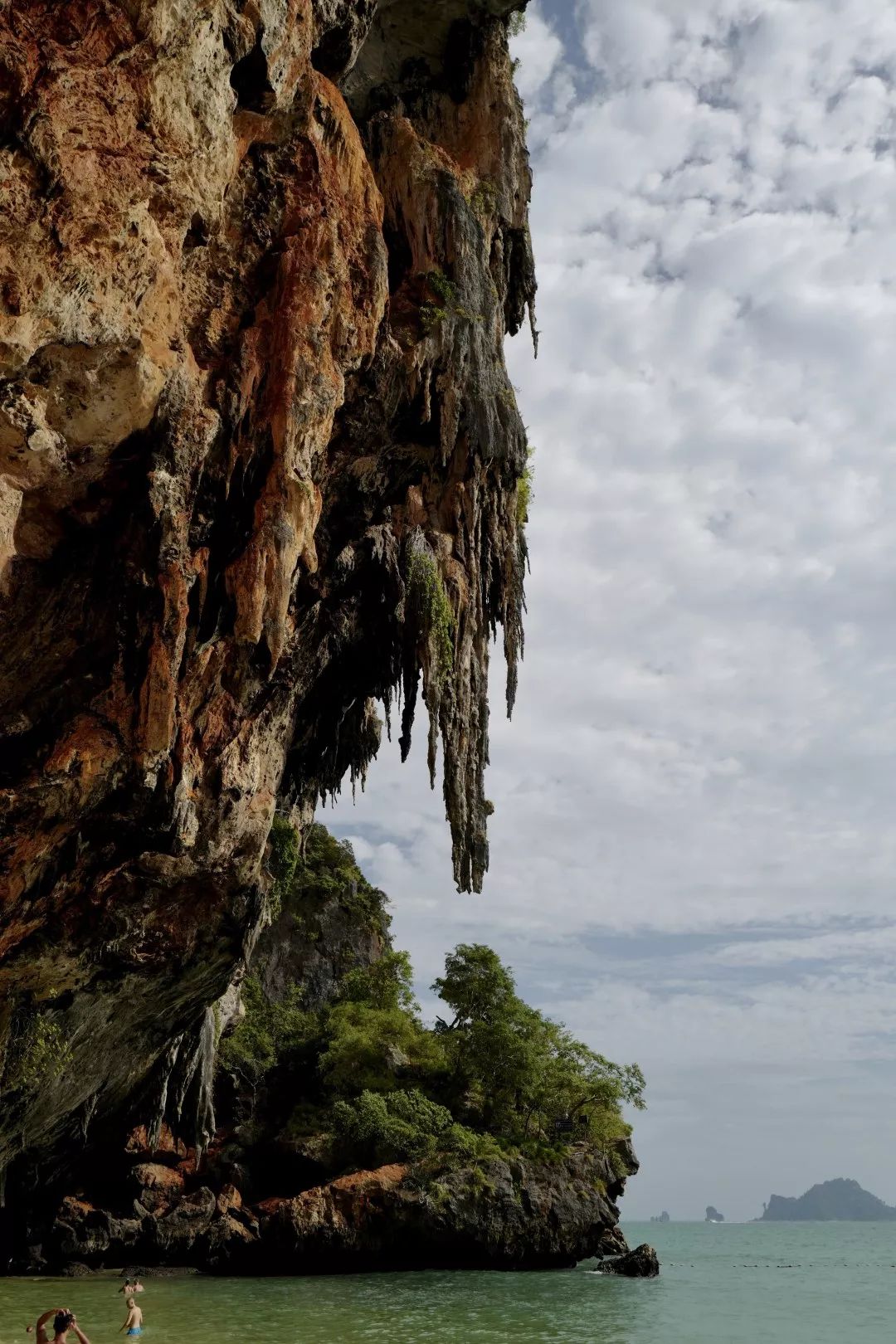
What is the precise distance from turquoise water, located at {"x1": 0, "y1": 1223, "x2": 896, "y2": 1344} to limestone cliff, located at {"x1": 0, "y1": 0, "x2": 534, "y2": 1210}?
3.88m

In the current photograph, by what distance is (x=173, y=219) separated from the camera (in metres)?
11.5

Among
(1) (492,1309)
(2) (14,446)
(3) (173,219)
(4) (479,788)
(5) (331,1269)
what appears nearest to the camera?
(2) (14,446)

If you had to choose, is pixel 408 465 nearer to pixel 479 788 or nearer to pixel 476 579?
pixel 476 579

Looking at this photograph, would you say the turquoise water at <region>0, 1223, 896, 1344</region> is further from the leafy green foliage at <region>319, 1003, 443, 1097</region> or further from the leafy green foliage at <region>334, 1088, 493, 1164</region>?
the leafy green foliage at <region>319, 1003, 443, 1097</region>

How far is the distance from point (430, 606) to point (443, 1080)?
749 inches

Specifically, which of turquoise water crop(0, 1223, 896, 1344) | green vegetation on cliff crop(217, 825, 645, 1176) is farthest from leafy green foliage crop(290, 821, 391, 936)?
turquoise water crop(0, 1223, 896, 1344)

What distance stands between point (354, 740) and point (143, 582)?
9411 millimetres

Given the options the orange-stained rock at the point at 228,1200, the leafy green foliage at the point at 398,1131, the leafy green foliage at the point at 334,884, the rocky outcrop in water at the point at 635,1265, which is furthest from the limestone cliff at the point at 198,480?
the leafy green foliage at the point at 334,884

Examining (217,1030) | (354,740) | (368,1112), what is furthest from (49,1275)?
(354,740)

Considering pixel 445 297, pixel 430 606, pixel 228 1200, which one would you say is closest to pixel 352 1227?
pixel 228 1200

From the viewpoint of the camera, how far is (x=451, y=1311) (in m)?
18.3

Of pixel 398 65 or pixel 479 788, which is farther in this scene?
pixel 398 65

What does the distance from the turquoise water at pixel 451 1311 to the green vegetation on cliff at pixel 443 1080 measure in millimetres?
3337

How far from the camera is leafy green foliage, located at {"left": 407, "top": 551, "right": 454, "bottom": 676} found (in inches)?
628
